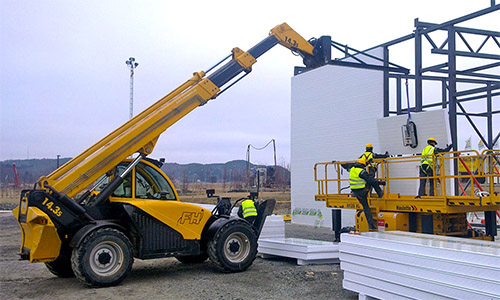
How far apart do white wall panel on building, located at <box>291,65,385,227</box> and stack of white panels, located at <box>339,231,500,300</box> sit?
1015cm

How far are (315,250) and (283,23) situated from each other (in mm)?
5581

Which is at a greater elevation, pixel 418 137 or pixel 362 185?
pixel 418 137

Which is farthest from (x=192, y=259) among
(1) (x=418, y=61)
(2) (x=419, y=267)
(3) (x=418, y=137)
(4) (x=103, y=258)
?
(1) (x=418, y=61)

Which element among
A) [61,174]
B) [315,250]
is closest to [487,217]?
[315,250]

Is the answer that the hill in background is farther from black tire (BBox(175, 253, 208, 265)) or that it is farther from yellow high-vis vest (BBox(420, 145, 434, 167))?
yellow high-vis vest (BBox(420, 145, 434, 167))

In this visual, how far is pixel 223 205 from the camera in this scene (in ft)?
34.5

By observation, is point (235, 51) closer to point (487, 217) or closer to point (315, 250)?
point (315, 250)

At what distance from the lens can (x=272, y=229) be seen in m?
12.9

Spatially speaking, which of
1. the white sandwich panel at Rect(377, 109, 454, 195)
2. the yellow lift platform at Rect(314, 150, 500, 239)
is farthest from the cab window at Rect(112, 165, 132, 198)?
the white sandwich panel at Rect(377, 109, 454, 195)

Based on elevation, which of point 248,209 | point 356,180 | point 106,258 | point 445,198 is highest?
point 356,180

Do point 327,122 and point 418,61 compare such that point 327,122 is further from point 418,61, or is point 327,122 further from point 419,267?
point 419,267

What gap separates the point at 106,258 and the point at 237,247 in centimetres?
279

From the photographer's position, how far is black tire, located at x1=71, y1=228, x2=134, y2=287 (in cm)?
809

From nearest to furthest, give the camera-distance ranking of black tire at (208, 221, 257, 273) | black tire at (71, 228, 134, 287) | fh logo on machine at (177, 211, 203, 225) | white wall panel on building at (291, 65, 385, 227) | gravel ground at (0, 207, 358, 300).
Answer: gravel ground at (0, 207, 358, 300)
black tire at (71, 228, 134, 287)
fh logo on machine at (177, 211, 203, 225)
black tire at (208, 221, 257, 273)
white wall panel on building at (291, 65, 385, 227)
